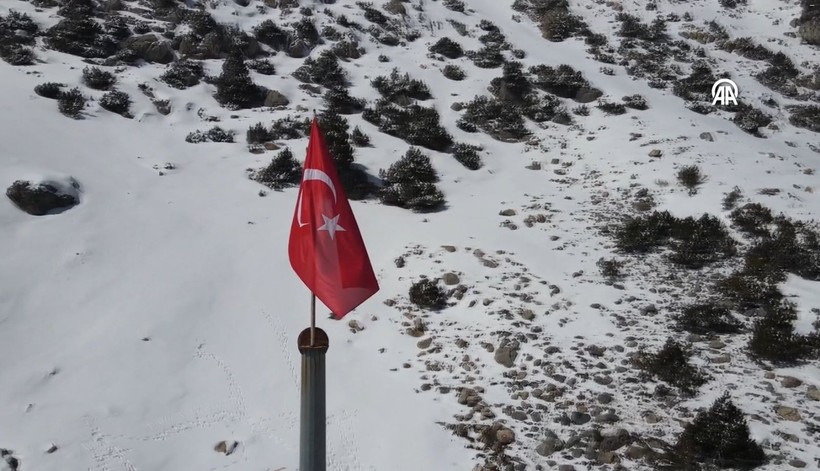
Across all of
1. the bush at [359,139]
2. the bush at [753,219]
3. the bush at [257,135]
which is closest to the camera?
the bush at [753,219]

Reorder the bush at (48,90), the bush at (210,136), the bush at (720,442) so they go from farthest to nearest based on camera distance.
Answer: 1. the bush at (210,136)
2. the bush at (48,90)
3. the bush at (720,442)

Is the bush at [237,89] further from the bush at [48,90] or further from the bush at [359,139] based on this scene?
the bush at [48,90]

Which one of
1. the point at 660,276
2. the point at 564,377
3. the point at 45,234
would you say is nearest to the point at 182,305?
the point at 45,234

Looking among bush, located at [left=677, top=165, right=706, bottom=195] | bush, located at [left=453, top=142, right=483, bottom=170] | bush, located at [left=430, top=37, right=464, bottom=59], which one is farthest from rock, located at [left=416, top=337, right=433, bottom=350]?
bush, located at [left=430, top=37, right=464, bottom=59]

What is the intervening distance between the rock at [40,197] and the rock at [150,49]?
11.3 m

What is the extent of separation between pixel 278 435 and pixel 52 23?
73.1ft

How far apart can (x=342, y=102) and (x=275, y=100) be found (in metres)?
2.47

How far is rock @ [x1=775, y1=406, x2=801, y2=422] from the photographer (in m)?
6.71

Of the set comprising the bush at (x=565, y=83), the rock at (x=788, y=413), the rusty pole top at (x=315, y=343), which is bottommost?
the rusty pole top at (x=315, y=343)

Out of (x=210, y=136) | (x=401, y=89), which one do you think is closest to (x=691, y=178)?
(x=401, y=89)

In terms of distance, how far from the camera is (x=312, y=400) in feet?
12.0

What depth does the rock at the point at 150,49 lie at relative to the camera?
70.3 ft

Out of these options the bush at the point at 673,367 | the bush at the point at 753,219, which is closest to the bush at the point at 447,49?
the bush at the point at 753,219

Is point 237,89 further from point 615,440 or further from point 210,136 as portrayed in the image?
point 615,440
